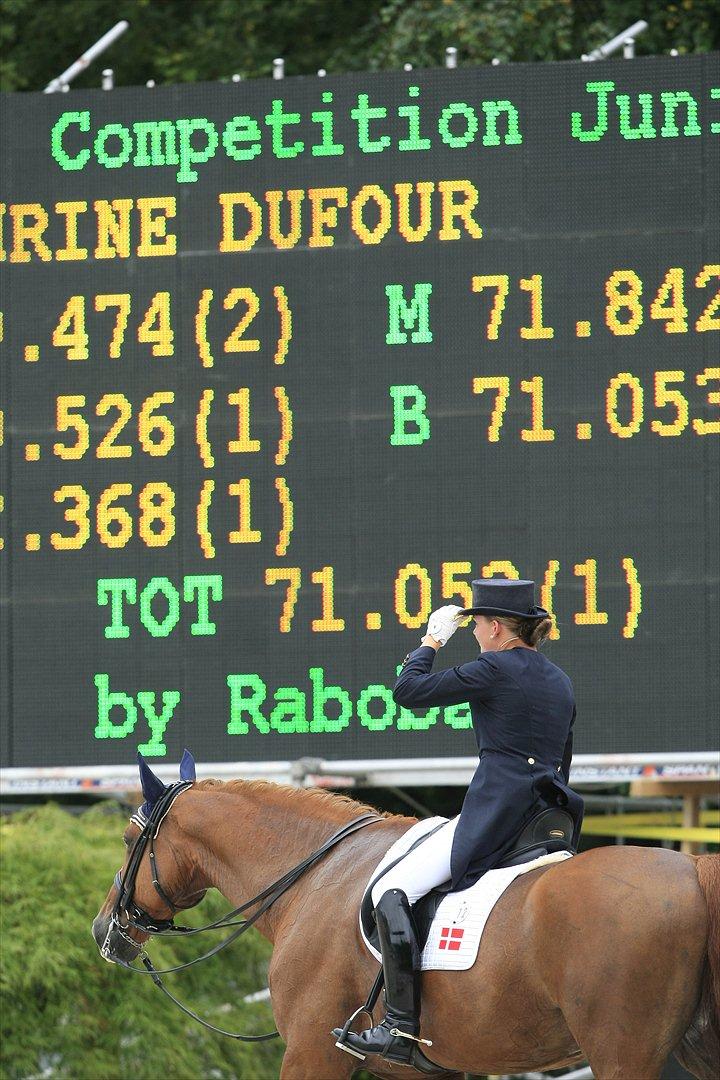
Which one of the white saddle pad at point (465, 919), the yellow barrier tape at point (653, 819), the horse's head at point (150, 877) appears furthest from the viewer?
the yellow barrier tape at point (653, 819)

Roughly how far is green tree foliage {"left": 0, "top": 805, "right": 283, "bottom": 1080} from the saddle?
13.5ft

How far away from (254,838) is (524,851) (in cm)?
124

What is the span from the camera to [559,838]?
6066 mm

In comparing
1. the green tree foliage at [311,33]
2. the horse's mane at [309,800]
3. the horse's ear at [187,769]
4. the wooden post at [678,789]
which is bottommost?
the wooden post at [678,789]

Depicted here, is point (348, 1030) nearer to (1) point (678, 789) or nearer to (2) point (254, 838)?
(2) point (254, 838)

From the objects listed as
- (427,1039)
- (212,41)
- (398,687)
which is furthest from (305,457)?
(212,41)

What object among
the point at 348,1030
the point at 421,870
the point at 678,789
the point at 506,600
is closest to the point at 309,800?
the point at 421,870

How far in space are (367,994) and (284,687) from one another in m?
3.03

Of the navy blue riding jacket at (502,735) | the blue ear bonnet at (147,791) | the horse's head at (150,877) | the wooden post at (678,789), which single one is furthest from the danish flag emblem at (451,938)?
the wooden post at (678,789)

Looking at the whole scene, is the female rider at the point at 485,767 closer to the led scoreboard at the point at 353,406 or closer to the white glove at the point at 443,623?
the white glove at the point at 443,623

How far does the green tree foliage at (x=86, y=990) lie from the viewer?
9906 millimetres

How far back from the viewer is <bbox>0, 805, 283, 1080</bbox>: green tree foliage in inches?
390

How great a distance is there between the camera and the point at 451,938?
588 cm

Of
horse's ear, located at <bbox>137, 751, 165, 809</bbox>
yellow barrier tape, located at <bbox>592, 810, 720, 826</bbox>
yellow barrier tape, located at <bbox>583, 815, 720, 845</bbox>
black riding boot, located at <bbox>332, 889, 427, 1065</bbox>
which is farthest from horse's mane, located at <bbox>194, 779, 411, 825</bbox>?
yellow barrier tape, located at <bbox>592, 810, 720, 826</bbox>
